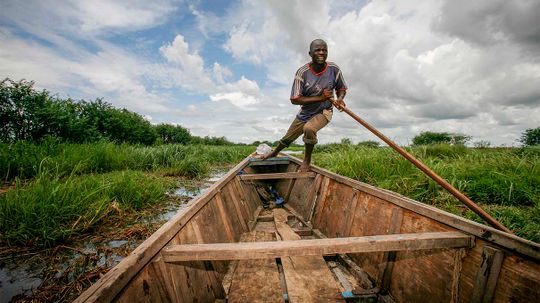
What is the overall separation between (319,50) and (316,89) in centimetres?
53

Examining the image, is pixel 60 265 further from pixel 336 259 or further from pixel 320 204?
pixel 320 204

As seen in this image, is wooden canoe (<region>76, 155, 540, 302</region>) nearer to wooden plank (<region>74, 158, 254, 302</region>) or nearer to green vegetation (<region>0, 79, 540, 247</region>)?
wooden plank (<region>74, 158, 254, 302</region>)

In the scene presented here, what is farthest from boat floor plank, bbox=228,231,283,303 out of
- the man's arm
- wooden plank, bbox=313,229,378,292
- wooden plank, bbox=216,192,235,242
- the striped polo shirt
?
the striped polo shirt

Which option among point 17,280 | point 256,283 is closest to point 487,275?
point 256,283

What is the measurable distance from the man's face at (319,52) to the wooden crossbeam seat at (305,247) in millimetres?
2677

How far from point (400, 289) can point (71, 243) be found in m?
3.28

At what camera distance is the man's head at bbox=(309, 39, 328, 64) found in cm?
354

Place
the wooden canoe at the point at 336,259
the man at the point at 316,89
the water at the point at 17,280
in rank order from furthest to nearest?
1. the man at the point at 316,89
2. the water at the point at 17,280
3. the wooden canoe at the point at 336,259

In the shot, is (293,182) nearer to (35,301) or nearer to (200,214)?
(200,214)

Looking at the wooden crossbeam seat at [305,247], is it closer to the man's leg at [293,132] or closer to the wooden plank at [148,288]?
the wooden plank at [148,288]

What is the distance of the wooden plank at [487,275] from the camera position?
1460mm

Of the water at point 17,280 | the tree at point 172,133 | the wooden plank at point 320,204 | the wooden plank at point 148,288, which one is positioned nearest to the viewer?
the wooden plank at point 148,288

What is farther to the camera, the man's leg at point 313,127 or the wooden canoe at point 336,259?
the man's leg at point 313,127

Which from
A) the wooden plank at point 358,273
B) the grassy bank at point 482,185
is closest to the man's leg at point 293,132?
the grassy bank at point 482,185
